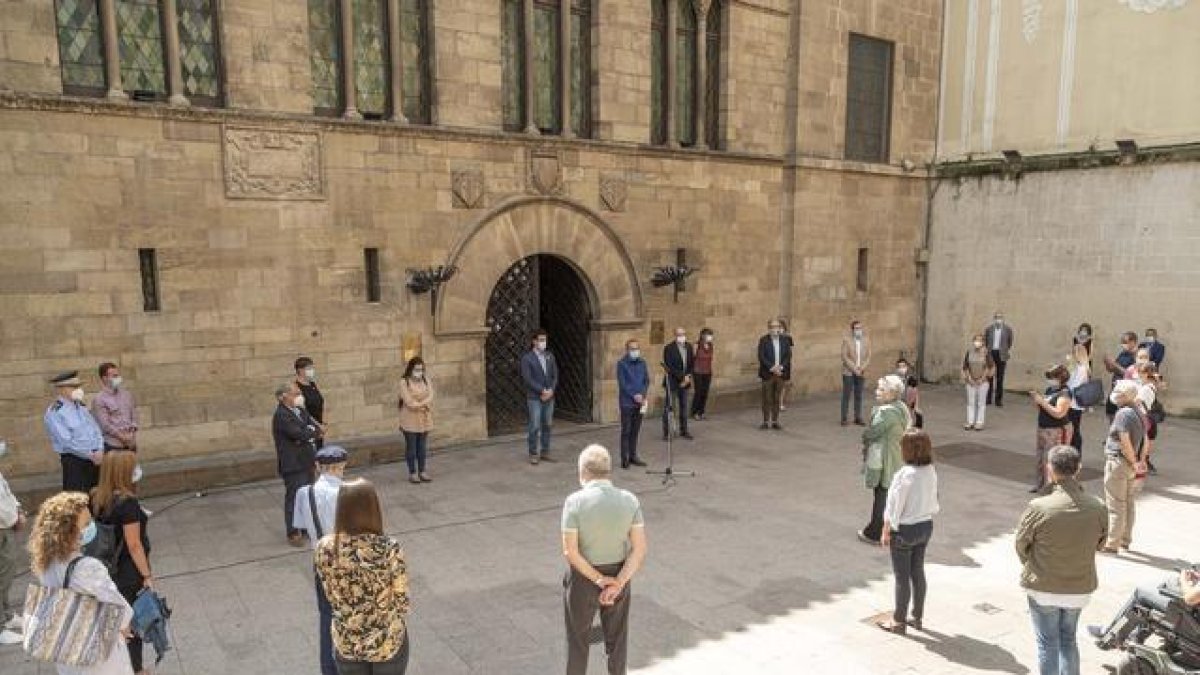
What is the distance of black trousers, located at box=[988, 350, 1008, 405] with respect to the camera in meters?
15.3

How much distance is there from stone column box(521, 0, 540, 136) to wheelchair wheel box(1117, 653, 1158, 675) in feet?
30.5

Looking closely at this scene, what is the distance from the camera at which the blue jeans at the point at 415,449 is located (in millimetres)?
9750

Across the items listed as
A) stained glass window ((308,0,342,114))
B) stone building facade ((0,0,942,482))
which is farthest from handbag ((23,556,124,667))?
stained glass window ((308,0,342,114))

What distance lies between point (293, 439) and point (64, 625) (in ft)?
12.2

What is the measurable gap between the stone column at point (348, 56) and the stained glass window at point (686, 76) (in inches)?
215

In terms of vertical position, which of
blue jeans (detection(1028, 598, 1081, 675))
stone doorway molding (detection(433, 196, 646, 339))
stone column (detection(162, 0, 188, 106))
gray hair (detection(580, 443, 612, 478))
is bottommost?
blue jeans (detection(1028, 598, 1081, 675))

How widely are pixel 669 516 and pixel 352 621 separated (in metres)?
5.30

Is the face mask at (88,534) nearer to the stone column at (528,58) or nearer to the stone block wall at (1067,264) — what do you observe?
the stone column at (528,58)

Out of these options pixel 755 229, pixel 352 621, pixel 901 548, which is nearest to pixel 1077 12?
pixel 755 229

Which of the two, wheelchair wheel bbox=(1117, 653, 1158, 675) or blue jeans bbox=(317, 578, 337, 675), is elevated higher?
blue jeans bbox=(317, 578, 337, 675)

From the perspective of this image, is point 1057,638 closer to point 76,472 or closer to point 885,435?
point 885,435

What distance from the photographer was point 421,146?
423 inches

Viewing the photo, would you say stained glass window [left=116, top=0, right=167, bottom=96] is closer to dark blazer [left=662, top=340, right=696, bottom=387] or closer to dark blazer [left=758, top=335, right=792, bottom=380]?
dark blazer [left=662, top=340, right=696, bottom=387]

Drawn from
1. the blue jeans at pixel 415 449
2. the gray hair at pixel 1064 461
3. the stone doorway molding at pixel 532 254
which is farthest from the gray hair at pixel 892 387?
the stone doorway molding at pixel 532 254
